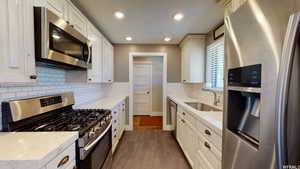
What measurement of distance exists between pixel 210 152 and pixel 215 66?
1851 mm

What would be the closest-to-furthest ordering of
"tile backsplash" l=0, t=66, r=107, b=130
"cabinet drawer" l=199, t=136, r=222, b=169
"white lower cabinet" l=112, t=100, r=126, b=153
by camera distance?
"tile backsplash" l=0, t=66, r=107, b=130
"cabinet drawer" l=199, t=136, r=222, b=169
"white lower cabinet" l=112, t=100, r=126, b=153

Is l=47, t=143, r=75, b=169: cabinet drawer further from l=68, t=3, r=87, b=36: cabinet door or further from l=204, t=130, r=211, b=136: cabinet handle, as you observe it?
l=68, t=3, r=87, b=36: cabinet door

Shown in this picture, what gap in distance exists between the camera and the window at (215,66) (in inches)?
105

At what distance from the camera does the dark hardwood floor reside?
7.90ft

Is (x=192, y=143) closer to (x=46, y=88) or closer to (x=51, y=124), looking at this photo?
(x=51, y=124)

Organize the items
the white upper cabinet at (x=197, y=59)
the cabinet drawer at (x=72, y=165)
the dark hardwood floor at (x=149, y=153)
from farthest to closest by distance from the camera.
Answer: the white upper cabinet at (x=197, y=59) → the dark hardwood floor at (x=149, y=153) → the cabinet drawer at (x=72, y=165)

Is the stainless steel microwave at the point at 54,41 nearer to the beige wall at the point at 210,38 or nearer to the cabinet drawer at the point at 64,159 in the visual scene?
the cabinet drawer at the point at 64,159

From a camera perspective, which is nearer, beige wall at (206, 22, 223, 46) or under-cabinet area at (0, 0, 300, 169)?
under-cabinet area at (0, 0, 300, 169)

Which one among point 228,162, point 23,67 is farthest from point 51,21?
point 228,162

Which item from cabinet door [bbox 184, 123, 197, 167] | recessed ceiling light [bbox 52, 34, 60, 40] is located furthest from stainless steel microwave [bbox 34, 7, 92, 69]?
cabinet door [bbox 184, 123, 197, 167]

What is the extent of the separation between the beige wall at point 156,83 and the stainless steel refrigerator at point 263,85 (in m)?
4.89

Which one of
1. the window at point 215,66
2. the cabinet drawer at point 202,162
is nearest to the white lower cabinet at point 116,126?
the cabinet drawer at point 202,162

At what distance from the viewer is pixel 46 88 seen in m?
1.71

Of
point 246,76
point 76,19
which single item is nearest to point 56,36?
point 76,19
